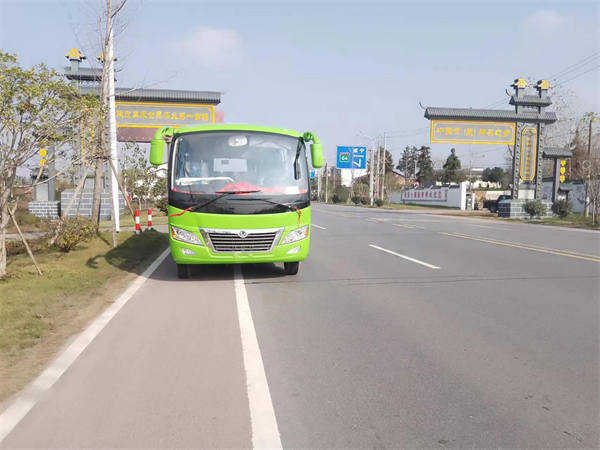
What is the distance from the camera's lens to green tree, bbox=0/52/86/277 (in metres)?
7.27

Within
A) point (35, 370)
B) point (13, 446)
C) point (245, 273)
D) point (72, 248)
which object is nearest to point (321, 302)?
point (245, 273)

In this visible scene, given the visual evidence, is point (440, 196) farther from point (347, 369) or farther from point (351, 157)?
point (347, 369)

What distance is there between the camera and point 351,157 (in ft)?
194

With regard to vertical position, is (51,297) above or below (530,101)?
below

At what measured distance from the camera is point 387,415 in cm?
336

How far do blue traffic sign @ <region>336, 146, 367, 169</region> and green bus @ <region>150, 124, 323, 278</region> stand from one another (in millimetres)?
50650

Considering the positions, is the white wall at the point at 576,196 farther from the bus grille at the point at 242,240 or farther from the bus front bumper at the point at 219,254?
the bus grille at the point at 242,240

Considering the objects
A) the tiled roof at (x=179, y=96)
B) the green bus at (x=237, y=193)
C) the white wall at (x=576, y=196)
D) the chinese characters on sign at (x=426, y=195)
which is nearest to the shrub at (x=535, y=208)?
the white wall at (x=576, y=196)

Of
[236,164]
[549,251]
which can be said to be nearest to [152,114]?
[236,164]

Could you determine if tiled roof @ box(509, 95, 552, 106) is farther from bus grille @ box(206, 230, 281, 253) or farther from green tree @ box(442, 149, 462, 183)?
green tree @ box(442, 149, 462, 183)

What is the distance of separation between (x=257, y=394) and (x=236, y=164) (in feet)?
17.1

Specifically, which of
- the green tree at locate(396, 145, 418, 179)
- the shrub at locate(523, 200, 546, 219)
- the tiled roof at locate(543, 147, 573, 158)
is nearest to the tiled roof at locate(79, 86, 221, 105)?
the shrub at locate(523, 200, 546, 219)

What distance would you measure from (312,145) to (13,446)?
21.8 ft

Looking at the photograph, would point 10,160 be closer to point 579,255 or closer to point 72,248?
point 72,248
